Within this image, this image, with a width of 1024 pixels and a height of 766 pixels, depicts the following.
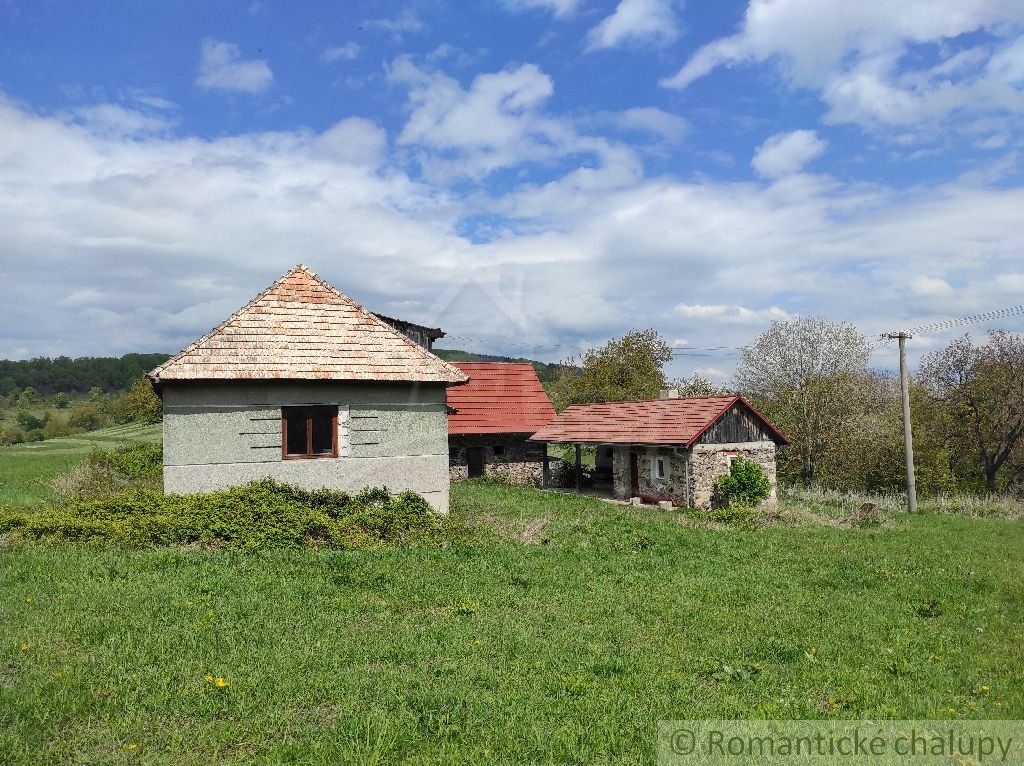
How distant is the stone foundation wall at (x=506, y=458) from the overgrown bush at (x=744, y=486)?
9488 millimetres

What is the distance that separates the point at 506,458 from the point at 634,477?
638 centimetres

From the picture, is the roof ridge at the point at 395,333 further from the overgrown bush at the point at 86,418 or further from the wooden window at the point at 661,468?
the overgrown bush at the point at 86,418

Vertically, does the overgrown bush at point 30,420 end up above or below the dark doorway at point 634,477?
above

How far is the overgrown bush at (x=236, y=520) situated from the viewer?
11820 millimetres

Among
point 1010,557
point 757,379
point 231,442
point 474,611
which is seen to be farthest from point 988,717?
point 757,379

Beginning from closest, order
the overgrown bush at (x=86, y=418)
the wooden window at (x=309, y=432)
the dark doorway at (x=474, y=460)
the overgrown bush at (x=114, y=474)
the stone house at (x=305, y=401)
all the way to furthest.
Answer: the stone house at (x=305, y=401), the wooden window at (x=309, y=432), the overgrown bush at (x=114, y=474), the dark doorway at (x=474, y=460), the overgrown bush at (x=86, y=418)

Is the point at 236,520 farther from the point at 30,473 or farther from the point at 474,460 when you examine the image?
the point at 30,473

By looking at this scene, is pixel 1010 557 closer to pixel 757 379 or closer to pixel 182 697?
pixel 182 697

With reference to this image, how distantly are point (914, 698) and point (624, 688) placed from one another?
2.65 meters

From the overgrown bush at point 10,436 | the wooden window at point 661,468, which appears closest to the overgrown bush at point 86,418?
the overgrown bush at point 10,436

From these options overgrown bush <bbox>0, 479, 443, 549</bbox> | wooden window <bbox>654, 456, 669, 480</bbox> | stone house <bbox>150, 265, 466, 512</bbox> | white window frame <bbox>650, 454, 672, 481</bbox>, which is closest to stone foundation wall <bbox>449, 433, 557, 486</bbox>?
white window frame <bbox>650, 454, 672, 481</bbox>

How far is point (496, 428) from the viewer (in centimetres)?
2927

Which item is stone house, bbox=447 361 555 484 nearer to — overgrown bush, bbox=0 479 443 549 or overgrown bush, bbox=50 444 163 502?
overgrown bush, bbox=50 444 163 502

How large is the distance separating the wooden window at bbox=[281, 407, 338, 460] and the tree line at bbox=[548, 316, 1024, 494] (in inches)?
1043
